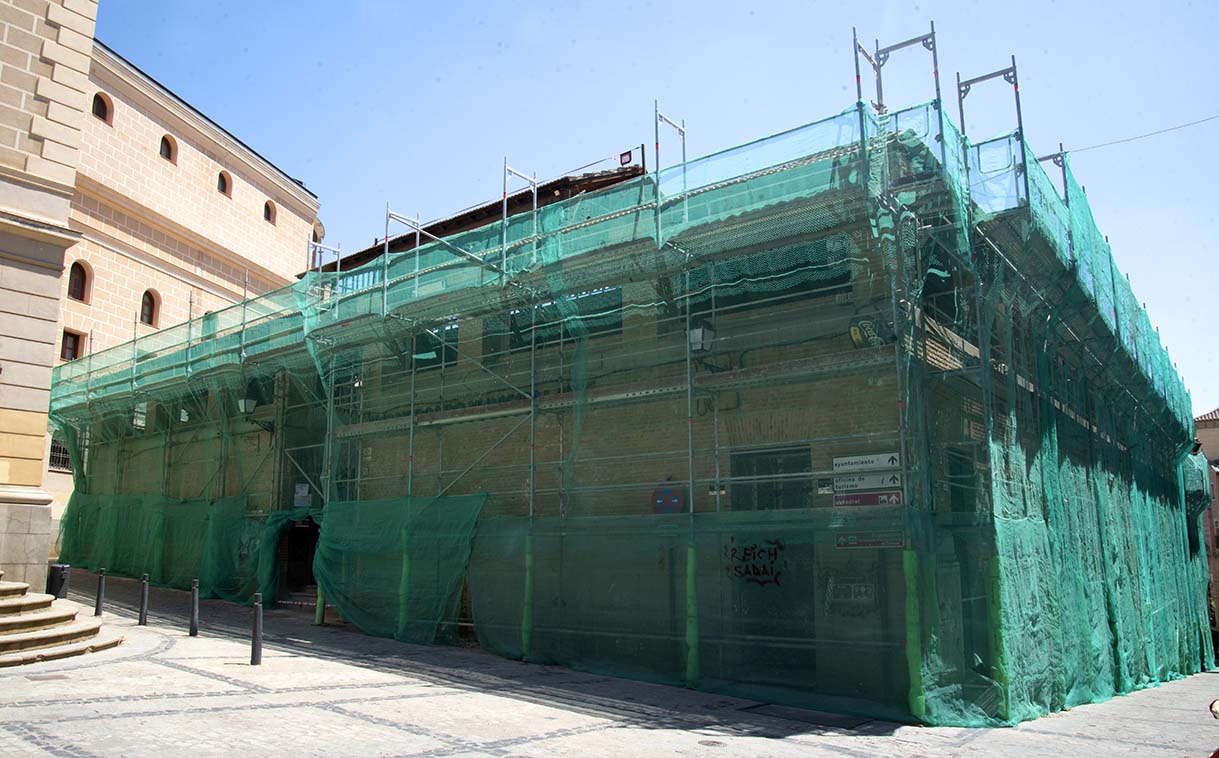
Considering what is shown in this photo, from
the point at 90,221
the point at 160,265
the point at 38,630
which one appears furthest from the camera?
the point at 160,265

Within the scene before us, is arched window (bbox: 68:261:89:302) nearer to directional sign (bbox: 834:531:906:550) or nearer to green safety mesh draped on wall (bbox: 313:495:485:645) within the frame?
green safety mesh draped on wall (bbox: 313:495:485:645)

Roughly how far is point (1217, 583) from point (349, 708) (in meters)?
54.2

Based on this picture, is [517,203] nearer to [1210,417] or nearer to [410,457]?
[410,457]

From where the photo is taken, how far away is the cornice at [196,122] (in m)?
29.8

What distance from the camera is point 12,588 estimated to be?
12.4 metres

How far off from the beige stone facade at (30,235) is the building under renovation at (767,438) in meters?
4.67

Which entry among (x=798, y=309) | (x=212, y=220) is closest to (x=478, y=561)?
(x=798, y=309)

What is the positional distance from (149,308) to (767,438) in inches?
1027

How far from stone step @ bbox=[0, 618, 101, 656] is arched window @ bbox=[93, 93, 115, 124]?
22246 millimetres

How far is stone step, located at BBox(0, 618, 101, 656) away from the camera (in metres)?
11.1

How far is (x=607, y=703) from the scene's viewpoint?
34.4 ft

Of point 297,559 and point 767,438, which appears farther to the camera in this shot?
point 297,559

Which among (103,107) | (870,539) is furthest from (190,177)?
(870,539)

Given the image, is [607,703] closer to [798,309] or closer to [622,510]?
[622,510]
